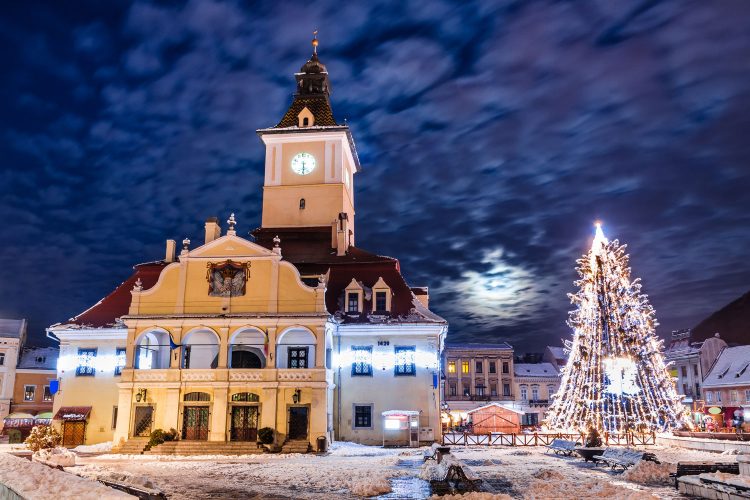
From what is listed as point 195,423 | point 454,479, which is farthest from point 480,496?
point 195,423

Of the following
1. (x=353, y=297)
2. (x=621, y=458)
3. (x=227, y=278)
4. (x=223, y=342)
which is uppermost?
(x=227, y=278)

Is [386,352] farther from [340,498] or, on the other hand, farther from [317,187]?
[340,498]

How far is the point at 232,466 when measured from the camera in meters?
28.3

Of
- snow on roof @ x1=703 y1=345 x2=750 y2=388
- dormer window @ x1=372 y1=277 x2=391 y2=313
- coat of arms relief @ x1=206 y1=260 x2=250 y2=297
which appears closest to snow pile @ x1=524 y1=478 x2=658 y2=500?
dormer window @ x1=372 y1=277 x2=391 y2=313

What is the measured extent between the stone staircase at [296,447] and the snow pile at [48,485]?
63.2ft

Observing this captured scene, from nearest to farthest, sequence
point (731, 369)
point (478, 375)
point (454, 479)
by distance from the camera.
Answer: point (454, 479) < point (731, 369) < point (478, 375)

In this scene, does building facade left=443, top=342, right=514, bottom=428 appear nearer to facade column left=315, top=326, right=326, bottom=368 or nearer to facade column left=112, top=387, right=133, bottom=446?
facade column left=315, top=326, right=326, bottom=368

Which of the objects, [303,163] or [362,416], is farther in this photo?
[303,163]

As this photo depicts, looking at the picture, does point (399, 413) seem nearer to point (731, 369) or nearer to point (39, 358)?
point (731, 369)

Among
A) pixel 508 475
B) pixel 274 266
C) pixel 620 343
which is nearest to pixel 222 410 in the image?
pixel 274 266

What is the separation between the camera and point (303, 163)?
54.0 m

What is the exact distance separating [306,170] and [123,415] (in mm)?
24921

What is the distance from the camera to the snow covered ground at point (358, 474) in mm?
19656

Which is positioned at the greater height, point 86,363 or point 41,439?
point 86,363
